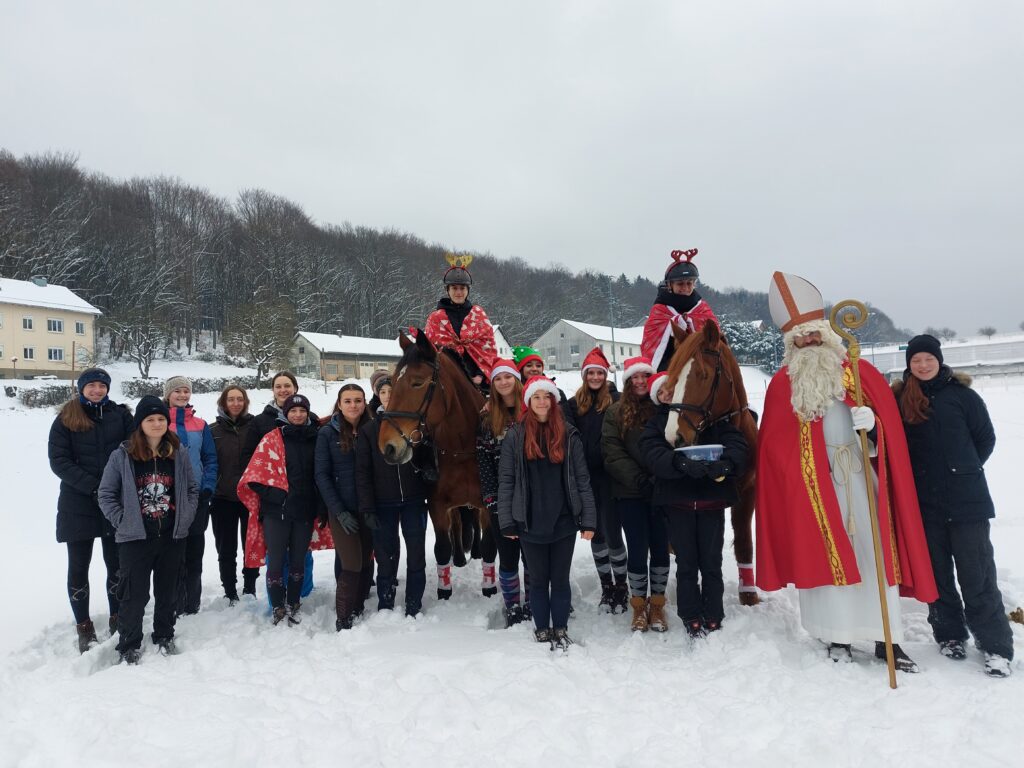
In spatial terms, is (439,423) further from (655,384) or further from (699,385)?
(699,385)

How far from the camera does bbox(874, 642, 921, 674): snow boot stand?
3.65 metres

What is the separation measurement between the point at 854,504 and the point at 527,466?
7.51 ft

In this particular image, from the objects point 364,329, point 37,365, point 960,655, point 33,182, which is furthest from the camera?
point 364,329

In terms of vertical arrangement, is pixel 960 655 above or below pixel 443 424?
below

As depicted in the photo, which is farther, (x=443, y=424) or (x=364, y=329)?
(x=364, y=329)

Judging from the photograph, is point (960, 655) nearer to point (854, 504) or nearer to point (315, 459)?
point (854, 504)

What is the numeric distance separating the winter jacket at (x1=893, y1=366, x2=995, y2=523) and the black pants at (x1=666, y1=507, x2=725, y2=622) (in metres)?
1.38

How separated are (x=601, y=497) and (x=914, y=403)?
247 centimetres

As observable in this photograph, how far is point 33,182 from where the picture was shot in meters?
45.5

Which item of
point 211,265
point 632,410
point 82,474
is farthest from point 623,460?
point 211,265

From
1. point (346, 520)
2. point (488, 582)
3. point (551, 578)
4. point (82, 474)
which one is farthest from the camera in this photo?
point (488, 582)

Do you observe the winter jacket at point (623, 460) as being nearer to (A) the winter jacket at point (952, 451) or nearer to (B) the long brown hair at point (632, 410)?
(B) the long brown hair at point (632, 410)

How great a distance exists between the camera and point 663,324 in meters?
5.67

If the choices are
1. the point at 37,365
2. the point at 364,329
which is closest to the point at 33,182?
the point at 37,365
